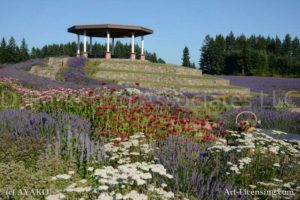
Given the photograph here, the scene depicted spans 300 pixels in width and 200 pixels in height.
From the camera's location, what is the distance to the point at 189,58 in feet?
248

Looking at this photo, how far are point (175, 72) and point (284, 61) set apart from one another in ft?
121

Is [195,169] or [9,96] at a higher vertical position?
[9,96]

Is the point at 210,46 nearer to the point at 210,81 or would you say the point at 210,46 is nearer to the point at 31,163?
the point at 210,81

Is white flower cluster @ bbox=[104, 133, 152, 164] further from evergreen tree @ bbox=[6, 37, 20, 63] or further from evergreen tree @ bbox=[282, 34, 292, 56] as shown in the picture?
evergreen tree @ bbox=[282, 34, 292, 56]

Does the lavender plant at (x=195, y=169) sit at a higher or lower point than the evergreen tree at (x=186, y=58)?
lower

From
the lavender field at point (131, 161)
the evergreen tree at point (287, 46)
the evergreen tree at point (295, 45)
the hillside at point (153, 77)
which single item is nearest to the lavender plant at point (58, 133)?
the lavender field at point (131, 161)

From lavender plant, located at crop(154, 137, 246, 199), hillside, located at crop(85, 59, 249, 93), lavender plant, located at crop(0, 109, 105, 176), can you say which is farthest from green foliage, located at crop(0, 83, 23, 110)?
hillside, located at crop(85, 59, 249, 93)

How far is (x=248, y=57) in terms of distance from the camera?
188ft

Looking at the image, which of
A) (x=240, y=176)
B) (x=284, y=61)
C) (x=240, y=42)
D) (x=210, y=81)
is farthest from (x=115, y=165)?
(x=240, y=42)

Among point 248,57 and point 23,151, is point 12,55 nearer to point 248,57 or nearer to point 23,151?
point 248,57

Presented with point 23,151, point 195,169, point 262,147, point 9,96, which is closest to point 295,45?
point 9,96

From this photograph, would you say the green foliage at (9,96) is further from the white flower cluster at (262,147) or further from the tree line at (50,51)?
the tree line at (50,51)

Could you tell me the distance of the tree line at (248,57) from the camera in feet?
186

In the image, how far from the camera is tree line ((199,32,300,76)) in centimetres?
5672
